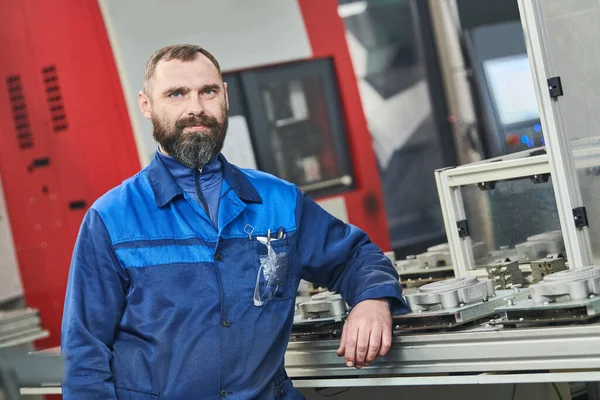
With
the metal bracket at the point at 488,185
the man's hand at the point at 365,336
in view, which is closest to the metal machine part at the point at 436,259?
the metal bracket at the point at 488,185

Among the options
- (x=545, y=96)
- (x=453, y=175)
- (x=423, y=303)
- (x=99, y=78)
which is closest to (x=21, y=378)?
(x=423, y=303)

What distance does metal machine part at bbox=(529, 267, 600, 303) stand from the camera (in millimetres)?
1835

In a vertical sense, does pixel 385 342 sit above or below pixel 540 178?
below

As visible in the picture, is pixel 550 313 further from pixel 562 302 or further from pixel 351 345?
pixel 351 345

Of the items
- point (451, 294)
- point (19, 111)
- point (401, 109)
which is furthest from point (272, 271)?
point (401, 109)

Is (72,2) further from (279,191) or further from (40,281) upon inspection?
(279,191)

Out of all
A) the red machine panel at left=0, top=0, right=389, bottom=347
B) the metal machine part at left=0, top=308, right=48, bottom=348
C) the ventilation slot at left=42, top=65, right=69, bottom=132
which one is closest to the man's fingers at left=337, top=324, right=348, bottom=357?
the metal machine part at left=0, top=308, right=48, bottom=348

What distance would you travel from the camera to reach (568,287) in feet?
6.03

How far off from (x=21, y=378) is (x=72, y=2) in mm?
3997

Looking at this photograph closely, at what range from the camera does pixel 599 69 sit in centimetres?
222

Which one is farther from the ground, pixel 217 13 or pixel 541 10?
pixel 217 13

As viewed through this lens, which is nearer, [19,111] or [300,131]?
[19,111]

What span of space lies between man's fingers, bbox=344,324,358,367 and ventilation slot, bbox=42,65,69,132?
2.94 metres

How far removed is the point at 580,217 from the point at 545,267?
156 mm
